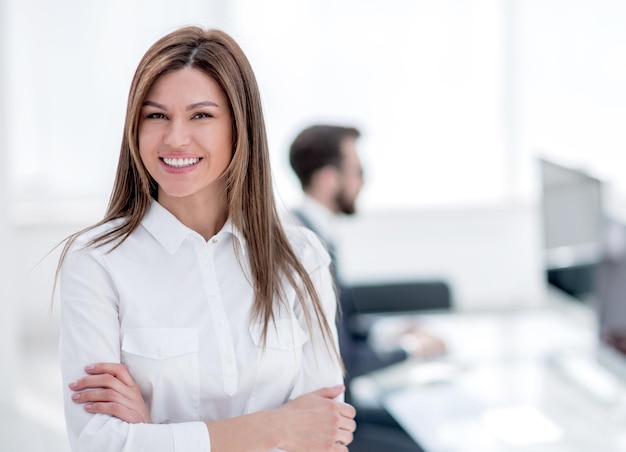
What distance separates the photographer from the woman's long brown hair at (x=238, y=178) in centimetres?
151

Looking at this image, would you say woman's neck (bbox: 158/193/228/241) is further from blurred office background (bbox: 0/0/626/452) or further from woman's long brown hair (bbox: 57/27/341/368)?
blurred office background (bbox: 0/0/626/452)

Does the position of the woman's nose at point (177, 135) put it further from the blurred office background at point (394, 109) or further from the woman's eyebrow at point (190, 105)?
the blurred office background at point (394, 109)

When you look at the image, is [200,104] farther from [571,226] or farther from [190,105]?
[571,226]

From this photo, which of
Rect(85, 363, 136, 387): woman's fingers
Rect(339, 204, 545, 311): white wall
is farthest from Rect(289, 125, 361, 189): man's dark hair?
Rect(339, 204, 545, 311): white wall

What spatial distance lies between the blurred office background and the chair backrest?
5.45ft

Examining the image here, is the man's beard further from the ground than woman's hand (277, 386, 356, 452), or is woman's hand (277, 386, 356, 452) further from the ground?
the man's beard

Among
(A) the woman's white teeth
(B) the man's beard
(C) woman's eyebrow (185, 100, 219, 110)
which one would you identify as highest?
(C) woman's eyebrow (185, 100, 219, 110)

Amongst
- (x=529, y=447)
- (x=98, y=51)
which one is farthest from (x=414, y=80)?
(x=529, y=447)

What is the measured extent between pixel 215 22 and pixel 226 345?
4078 mm

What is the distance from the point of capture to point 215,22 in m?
5.37

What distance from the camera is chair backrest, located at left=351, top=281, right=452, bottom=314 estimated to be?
12.7 feet

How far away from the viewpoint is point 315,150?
10.3 feet

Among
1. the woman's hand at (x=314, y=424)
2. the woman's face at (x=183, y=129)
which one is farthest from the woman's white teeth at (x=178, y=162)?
the woman's hand at (x=314, y=424)

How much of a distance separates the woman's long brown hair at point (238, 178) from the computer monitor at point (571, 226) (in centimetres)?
159
